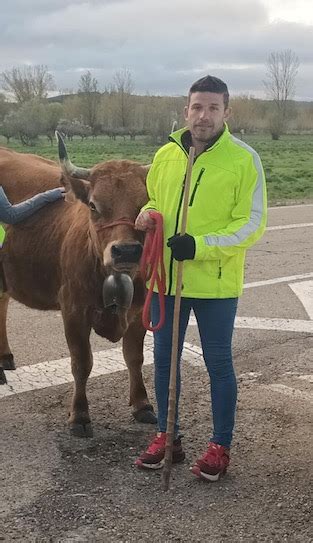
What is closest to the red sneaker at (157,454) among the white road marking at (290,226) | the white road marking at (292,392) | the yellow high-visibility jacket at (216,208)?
the yellow high-visibility jacket at (216,208)

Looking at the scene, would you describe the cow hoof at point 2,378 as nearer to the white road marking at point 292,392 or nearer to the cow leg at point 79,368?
the cow leg at point 79,368

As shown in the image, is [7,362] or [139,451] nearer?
[139,451]

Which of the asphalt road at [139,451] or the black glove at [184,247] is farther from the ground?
the black glove at [184,247]

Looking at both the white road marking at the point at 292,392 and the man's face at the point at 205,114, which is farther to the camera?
the white road marking at the point at 292,392

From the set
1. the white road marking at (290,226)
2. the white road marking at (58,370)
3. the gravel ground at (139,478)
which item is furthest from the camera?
the white road marking at (290,226)

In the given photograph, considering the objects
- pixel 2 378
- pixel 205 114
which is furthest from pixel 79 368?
pixel 205 114

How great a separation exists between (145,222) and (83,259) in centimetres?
92

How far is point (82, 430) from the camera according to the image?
15.3ft

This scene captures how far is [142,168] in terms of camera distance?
14.7 feet

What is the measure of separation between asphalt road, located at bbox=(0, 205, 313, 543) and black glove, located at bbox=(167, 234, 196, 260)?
4.61ft

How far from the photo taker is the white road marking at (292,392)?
5.32 m

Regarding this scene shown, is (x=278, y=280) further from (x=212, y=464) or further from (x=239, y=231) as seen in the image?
(x=239, y=231)

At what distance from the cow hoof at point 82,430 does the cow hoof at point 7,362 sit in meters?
1.43

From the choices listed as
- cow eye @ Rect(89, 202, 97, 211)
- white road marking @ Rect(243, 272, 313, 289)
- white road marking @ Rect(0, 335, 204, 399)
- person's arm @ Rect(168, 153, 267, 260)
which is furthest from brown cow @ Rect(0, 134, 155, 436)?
white road marking @ Rect(243, 272, 313, 289)
